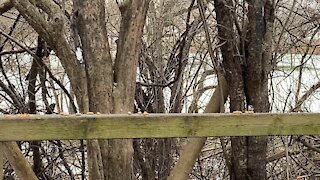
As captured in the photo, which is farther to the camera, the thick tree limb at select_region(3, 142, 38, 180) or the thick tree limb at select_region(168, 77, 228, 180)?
the thick tree limb at select_region(168, 77, 228, 180)

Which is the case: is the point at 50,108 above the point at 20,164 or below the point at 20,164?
above

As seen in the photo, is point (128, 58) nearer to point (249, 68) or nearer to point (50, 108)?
point (249, 68)

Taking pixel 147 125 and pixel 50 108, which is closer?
pixel 147 125

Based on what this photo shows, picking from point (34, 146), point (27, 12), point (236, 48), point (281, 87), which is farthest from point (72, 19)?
point (281, 87)

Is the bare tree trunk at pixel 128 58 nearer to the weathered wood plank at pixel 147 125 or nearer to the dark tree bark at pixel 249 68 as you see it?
the dark tree bark at pixel 249 68

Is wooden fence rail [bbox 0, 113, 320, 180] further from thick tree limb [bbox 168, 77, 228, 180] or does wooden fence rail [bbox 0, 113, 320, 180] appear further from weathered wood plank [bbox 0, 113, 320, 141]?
thick tree limb [bbox 168, 77, 228, 180]

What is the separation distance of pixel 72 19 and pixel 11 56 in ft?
9.76

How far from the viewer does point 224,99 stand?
16.3ft

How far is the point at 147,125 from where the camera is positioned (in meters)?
2.51

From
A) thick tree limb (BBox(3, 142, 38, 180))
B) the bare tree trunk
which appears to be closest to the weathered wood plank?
the bare tree trunk

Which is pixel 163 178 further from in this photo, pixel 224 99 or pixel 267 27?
pixel 267 27

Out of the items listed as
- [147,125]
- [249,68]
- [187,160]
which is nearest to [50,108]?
[187,160]

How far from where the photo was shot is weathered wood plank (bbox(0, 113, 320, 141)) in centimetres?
238

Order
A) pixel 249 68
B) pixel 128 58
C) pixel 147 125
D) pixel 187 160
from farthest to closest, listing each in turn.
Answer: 1. pixel 249 68
2. pixel 187 160
3. pixel 128 58
4. pixel 147 125
